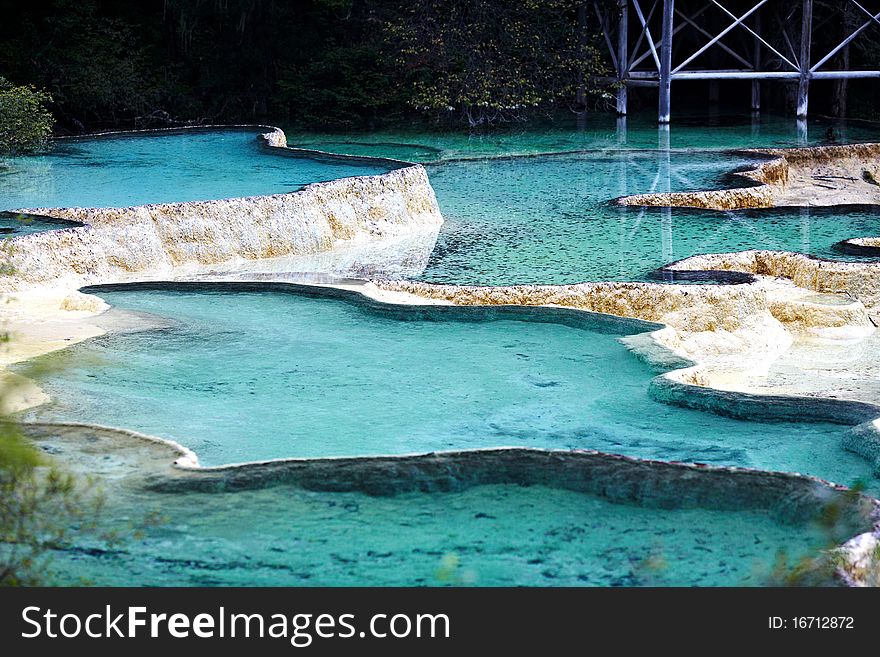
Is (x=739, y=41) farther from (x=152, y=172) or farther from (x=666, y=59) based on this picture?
(x=152, y=172)

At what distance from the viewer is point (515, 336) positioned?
7480 mm

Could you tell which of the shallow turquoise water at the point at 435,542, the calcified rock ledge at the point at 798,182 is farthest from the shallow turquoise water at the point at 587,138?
the shallow turquoise water at the point at 435,542

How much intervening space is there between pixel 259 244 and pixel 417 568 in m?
6.85

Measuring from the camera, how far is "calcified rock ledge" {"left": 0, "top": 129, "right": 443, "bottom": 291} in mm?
9086

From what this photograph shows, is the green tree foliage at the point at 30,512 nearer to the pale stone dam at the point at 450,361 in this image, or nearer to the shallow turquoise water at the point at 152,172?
the pale stone dam at the point at 450,361

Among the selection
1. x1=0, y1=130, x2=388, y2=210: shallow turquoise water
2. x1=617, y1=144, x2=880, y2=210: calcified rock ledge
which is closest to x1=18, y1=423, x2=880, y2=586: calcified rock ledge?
x1=0, y1=130, x2=388, y2=210: shallow turquoise water

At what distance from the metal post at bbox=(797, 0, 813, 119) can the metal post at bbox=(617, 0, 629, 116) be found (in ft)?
8.39

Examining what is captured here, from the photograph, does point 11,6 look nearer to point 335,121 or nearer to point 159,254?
point 335,121

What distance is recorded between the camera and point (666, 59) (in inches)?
687

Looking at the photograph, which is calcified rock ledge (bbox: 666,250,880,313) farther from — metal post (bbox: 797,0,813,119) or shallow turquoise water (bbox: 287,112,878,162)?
metal post (bbox: 797,0,813,119)

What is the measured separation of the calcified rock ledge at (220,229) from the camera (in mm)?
9086

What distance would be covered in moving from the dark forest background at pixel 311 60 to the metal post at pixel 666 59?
1283 millimetres

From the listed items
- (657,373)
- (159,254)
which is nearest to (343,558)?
(657,373)

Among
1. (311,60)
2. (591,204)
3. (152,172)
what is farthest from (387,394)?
(311,60)
